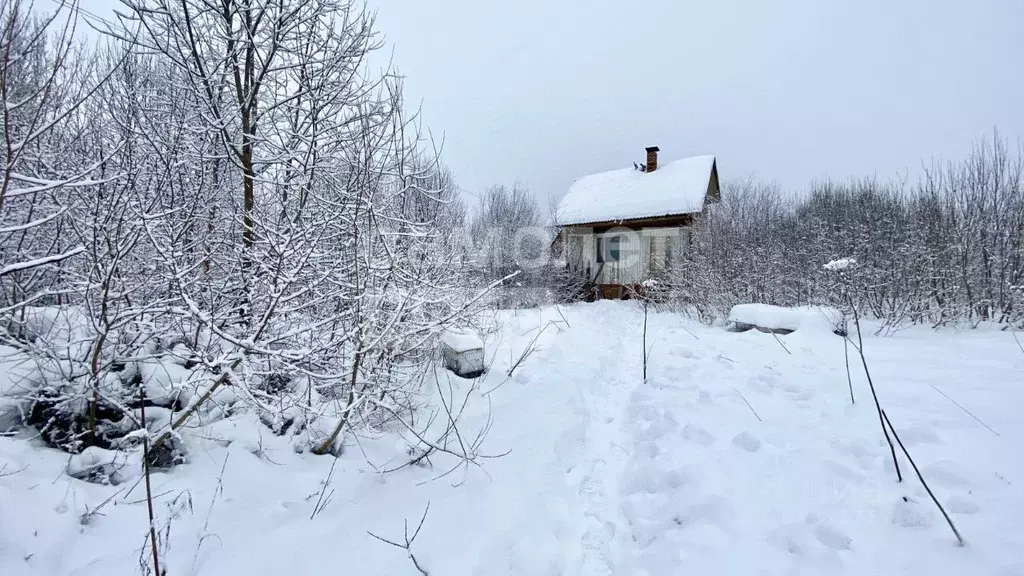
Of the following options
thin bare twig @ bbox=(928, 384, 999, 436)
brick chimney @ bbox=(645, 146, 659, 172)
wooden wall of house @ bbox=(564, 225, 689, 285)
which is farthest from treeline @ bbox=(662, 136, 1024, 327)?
brick chimney @ bbox=(645, 146, 659, 172)

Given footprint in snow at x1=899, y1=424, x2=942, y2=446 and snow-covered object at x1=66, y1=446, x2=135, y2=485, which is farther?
footprint in snow at x1=899, y1=424, x2=942, y2=446

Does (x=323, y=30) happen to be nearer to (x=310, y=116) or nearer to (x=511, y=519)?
(x=310, y=116)

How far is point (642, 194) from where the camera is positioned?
1555 centimetres

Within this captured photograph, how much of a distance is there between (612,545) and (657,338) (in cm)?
546

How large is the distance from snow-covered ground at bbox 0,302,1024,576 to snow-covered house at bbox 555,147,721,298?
10.7m

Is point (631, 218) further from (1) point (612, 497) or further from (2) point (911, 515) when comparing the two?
(2) point (911, 515)

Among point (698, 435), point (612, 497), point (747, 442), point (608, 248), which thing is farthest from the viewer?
point (608, 248)

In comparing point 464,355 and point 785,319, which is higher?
point 785,319

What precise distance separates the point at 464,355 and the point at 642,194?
1325cm

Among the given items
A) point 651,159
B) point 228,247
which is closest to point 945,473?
point 228,247

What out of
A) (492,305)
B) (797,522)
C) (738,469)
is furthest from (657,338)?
(797,522)

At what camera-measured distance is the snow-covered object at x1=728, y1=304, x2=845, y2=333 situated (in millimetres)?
6426

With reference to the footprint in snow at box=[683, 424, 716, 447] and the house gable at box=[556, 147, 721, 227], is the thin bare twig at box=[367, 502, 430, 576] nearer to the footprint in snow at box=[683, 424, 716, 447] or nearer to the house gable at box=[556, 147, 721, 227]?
the footprint in snow at box=[683, 424, 716, 447]

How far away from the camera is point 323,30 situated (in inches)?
138
